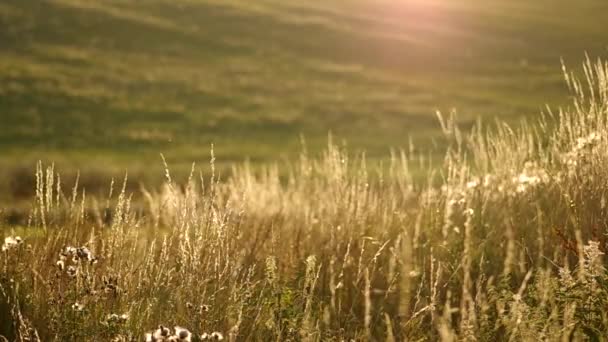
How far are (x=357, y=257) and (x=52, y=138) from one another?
24.9m

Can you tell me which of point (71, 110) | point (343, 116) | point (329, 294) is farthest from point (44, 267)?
point (343, 116)

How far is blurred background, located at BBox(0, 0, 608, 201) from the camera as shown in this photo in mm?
31812

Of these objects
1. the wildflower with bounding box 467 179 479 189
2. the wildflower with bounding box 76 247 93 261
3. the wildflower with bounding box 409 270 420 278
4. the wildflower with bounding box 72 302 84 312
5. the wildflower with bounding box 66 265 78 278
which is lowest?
the wildflower with bounding box 409 270 420 278

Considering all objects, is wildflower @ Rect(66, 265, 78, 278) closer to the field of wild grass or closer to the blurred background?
the field of wild grass

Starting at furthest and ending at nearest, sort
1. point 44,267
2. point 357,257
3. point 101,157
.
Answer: point 101,157 < point 357,257 < point 44,267

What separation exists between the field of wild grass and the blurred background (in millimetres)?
14565

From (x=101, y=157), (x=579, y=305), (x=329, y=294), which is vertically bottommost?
(x=101, y=157)

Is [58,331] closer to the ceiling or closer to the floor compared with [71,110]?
closer to the ceiling

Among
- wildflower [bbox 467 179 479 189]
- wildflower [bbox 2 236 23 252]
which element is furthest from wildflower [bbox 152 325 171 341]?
wildflower [bbox 467 179 479 189]

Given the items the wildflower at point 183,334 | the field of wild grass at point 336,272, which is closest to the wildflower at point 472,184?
the field of wild grass at point 336,272

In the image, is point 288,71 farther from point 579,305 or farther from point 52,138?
point 579,305

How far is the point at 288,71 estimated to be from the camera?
44562 millimetres

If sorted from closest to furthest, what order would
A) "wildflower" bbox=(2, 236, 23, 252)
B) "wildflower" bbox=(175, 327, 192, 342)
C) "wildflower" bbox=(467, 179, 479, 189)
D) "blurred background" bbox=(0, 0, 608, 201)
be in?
"wildflower" bbox=(175, 327, 192, 342)
"wildflower" bbox=(2, 236, 23, 252)
"wildflower" bbox=(467, 179, 479, 189)
"blurred background" bbox=(0, 0, 608, 201)

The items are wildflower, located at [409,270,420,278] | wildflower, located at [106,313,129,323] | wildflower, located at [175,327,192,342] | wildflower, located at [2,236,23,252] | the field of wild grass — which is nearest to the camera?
wildflower, located at [175,327,192,342]
